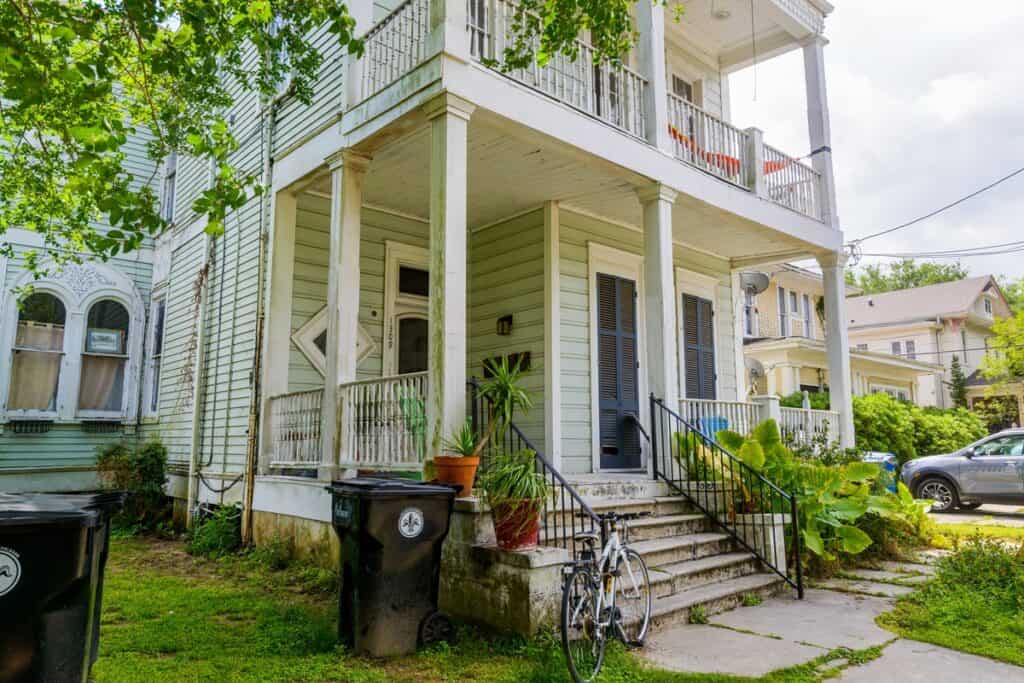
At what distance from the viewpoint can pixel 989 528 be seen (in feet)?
31.6

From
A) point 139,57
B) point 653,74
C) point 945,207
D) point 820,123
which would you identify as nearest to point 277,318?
point 139,57

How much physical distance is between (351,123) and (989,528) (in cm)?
1010

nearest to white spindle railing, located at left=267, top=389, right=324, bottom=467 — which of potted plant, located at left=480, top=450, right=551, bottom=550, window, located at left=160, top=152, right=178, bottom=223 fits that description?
potted plant, located at left=480, top=450, right=551, bottom=550

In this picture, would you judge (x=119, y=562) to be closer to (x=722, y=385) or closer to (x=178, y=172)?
(x=178, y=172)

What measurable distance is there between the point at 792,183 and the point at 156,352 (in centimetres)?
1069

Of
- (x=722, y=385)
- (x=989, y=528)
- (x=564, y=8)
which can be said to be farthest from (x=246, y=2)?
(x=989, y=528)

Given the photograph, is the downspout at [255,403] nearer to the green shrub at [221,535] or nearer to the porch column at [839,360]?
the green shrub at [221,535]

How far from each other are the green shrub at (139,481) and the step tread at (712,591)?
769 centimetres

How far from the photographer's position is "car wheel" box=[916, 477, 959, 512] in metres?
11.8

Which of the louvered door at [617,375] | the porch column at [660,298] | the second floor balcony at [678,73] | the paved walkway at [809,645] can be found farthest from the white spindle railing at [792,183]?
the paved walkway at [809,645]

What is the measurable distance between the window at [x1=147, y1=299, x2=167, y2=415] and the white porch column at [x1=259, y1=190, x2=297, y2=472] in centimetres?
465

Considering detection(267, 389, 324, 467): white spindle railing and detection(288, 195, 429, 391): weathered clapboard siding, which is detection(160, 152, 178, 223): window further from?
detection(267, 389, 324, 467): white spindle railing

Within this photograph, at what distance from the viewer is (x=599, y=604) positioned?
3973 mm

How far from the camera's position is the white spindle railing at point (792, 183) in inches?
385
